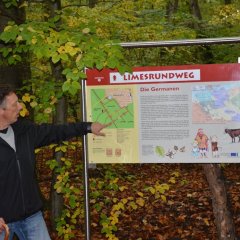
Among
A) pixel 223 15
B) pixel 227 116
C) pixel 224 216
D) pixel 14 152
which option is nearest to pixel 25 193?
pixel 14 152

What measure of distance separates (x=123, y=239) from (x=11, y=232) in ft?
12.4

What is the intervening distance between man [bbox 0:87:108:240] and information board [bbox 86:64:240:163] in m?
0.81

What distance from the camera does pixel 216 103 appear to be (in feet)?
13.9

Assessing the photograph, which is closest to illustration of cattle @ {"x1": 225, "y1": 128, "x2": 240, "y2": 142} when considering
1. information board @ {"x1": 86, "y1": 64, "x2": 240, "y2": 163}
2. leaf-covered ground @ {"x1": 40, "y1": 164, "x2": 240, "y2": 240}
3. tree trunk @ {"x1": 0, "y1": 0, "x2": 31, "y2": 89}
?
information board @ {"x1": 86, "y1": 64, "x2": 240, "y2": 163}

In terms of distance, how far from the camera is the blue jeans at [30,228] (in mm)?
3726

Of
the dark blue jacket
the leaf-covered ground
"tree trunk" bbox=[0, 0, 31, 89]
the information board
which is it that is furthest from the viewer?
the leaf-covered ground

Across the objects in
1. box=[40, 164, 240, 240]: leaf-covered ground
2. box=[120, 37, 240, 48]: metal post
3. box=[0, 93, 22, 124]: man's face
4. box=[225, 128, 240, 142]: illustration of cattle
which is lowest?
box=[40, 164, 240, 240]: leaf-covered ground

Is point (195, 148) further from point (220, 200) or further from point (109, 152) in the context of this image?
point (220, 200)

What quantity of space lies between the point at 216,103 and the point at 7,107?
6.15 feet

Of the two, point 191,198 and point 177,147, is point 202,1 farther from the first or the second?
point 177,147

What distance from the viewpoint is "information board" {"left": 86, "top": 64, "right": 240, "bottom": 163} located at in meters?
4.20

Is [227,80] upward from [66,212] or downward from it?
upward

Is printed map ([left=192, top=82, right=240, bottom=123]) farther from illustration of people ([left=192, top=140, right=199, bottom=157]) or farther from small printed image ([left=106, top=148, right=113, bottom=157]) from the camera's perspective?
small printed image ([left=106, top=148, right=113, bottom=157])

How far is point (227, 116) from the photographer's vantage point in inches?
166
